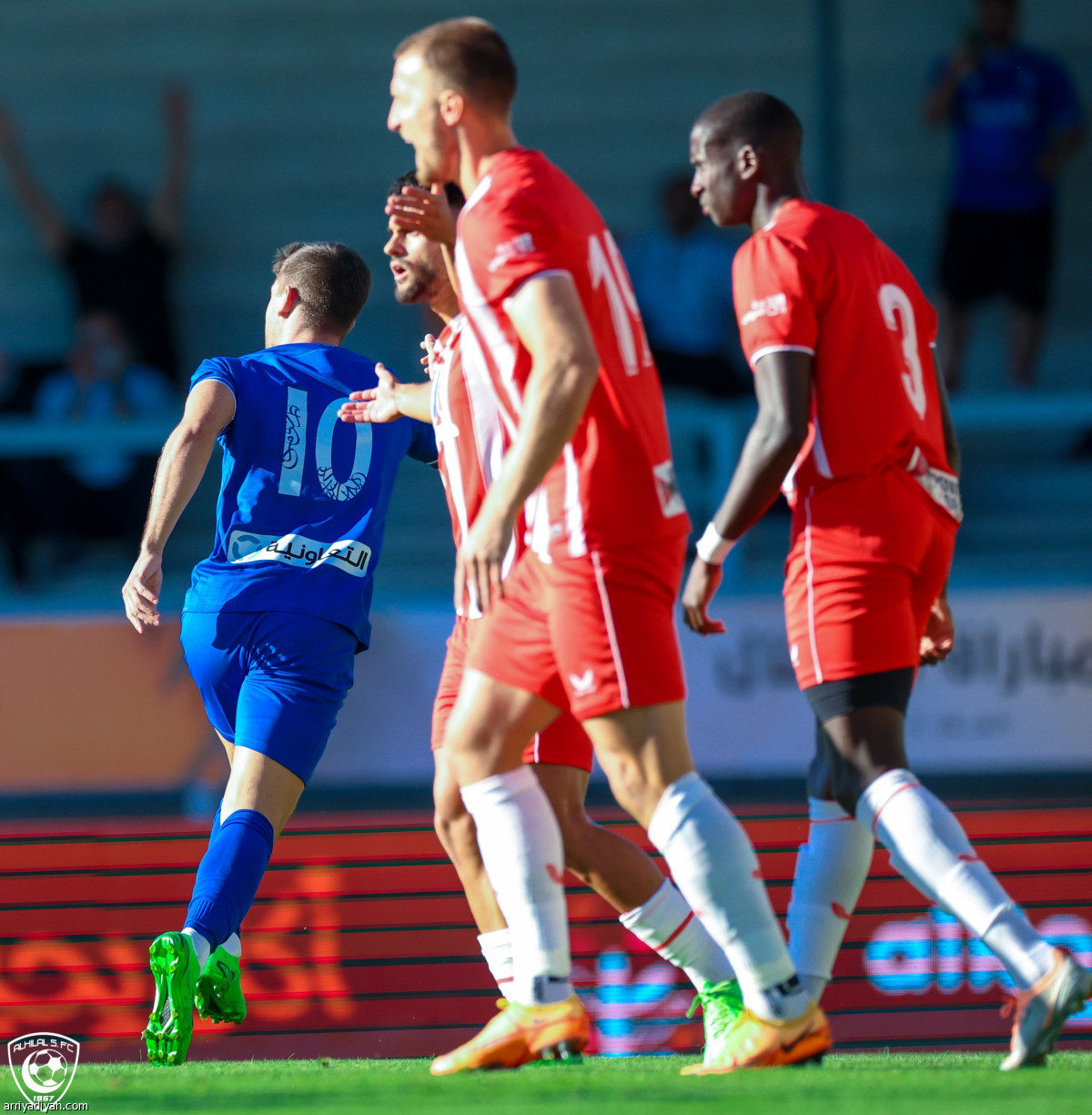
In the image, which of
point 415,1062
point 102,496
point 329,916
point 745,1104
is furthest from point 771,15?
point 745,1104

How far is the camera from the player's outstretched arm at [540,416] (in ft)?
10.4

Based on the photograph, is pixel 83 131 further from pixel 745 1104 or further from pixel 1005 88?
pixel 745 1104

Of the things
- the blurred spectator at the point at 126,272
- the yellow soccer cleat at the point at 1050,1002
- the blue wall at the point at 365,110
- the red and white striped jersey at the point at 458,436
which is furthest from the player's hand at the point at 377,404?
the blue wall at the point at 365,110

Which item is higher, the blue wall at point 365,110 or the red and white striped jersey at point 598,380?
the blue wall at point 365,110

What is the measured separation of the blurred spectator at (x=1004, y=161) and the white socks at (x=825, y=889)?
20.8 ft

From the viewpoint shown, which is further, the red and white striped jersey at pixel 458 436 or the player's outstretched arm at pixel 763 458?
the red and white striped jersey at pixel 458 436

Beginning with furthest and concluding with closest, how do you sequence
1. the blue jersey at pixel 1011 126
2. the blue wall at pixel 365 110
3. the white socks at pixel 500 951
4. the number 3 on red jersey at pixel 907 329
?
the blue wall at pixel 365 110
the blue jersey at pixel 1011 126
the white socks at pixel 500 951
the number 3 on red jersey at pixel 907 329

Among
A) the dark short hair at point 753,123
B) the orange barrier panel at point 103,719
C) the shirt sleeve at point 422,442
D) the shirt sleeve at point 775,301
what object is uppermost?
the dark short hair at point 753,123

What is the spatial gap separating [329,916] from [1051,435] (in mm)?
5614

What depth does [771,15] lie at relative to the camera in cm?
1128

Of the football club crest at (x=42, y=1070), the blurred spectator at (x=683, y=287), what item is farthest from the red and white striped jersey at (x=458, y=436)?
the blurred spectator at (x=683, y=287)

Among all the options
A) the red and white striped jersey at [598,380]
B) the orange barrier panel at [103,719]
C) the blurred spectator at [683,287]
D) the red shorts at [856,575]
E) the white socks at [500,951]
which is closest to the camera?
the red and white striped jersey at [598,380]

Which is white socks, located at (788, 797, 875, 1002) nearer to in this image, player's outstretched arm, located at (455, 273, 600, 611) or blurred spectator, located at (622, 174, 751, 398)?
player's outstretched arm, located at (455, 273, 600, 611)

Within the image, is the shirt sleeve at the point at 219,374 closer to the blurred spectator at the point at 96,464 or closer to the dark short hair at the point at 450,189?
the dark short hair at the point at 450,189
